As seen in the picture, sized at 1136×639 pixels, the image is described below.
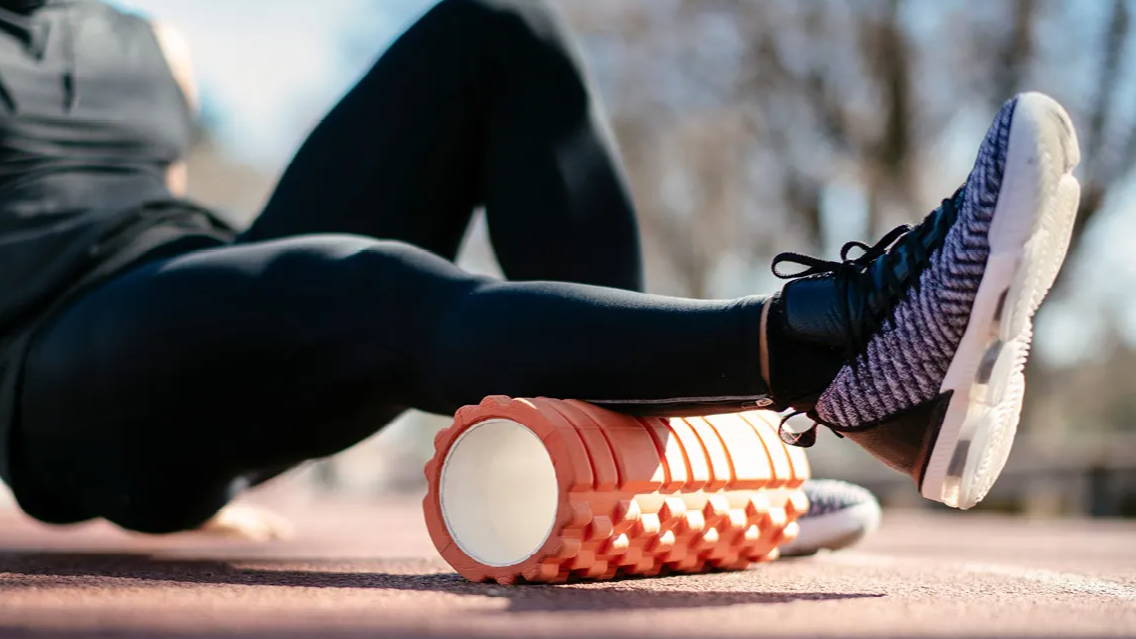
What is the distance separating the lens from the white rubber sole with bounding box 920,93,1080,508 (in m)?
1.07

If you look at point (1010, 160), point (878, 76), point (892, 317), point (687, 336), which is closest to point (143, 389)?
point (687, 336)

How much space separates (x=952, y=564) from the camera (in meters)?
1.91

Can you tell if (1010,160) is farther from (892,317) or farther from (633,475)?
(633,475)

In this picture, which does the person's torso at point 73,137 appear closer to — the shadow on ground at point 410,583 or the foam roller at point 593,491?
the shadow on ground at point 410,583

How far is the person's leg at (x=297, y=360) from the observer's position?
1.19 m

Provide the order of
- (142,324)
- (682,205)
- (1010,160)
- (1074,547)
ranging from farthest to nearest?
(682,205)
(1074,547)
(142,324)
(1010,160)

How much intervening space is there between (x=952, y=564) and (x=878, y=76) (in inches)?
310

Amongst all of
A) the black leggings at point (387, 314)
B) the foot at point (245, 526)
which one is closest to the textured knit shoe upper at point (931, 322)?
the black leggings at point (387, 314)

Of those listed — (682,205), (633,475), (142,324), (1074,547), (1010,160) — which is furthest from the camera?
(682,205)

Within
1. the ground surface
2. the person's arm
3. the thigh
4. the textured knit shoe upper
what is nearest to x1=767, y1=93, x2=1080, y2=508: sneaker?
the textured knit shoe upper

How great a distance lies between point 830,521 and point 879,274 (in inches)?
30.4

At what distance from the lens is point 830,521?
1814 millimetres

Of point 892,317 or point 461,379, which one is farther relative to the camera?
point 461,379

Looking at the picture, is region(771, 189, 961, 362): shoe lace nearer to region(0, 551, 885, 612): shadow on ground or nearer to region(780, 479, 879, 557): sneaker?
region(0, 551, 885, 612): shadow on ground
